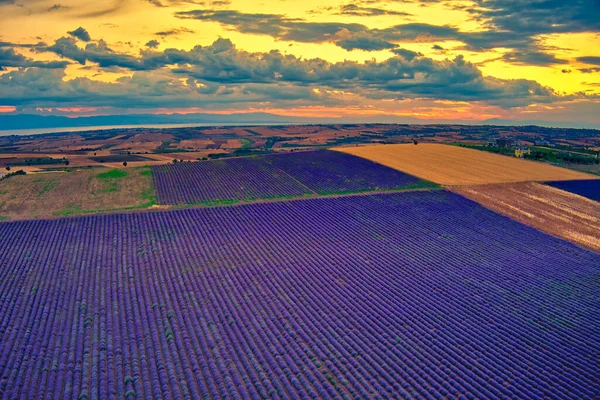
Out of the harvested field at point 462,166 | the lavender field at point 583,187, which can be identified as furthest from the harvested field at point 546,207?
the harvested field at point 462,166

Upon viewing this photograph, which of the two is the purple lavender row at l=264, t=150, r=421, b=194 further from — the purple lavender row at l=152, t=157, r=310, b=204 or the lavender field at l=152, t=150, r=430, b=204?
the purple lavender row at l=152, t=157, r=310, b=204

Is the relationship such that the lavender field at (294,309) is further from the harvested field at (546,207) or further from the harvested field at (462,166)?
the harvested field at (462,166)

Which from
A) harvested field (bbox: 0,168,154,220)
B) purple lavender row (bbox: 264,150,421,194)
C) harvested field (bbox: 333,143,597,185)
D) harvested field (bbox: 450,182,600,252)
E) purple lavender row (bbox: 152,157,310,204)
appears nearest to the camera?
harvested field (bbox: 450,182,600,252)

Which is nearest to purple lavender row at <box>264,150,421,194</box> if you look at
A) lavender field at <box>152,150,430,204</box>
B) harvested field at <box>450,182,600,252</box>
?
lavender field at <box>152,150,430,204</box>

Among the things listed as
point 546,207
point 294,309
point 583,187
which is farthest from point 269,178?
point 583,187

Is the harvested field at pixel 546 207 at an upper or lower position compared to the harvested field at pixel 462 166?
lower

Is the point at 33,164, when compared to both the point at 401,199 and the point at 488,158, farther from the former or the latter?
the point at 488,158
